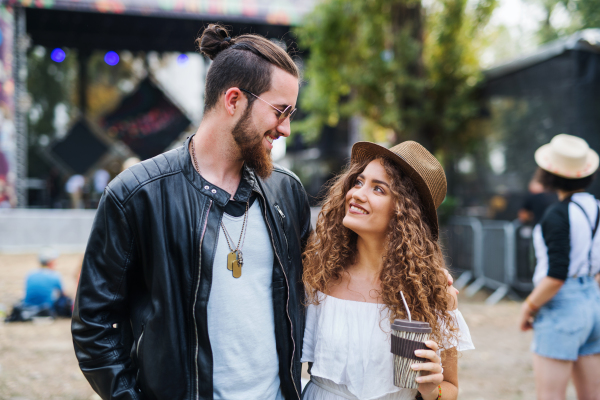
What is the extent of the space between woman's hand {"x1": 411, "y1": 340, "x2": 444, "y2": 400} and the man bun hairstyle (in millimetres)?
1233

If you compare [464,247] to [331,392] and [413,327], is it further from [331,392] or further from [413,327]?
[413,327]

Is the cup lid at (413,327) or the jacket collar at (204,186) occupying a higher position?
the jacket collar at (204,186)

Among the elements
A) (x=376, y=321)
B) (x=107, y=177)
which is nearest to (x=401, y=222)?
(x=376, y=321)

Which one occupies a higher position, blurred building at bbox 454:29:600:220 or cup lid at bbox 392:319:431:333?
blurred building at bbox 454:29:600:220

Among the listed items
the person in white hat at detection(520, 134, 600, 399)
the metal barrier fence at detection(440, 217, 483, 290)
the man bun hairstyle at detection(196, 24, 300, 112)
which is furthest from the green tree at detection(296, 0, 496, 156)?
the man bun hairstyle at detection(196, 24, 300, 112)

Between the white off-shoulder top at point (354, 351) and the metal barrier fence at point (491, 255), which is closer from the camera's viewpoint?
the white off-shoulder top at point (354, 351)

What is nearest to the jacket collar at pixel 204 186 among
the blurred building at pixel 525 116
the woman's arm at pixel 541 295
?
the woman's arm at pixel 541 295

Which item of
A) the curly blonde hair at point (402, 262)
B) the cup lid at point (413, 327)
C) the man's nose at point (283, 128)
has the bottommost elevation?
the cup lid at point (413, 327)

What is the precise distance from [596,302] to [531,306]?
15.9 inches

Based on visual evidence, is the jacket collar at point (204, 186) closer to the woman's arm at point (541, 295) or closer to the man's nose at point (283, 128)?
the man's nose at point (283, 128)

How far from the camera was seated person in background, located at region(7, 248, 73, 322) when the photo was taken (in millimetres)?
7012

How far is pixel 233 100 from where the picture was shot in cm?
201

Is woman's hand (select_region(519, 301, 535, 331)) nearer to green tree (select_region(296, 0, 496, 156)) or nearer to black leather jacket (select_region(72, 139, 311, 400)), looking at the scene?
black leather jacket (select_region(72, 139, 311, 400))

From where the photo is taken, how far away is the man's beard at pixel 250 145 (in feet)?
6.56
